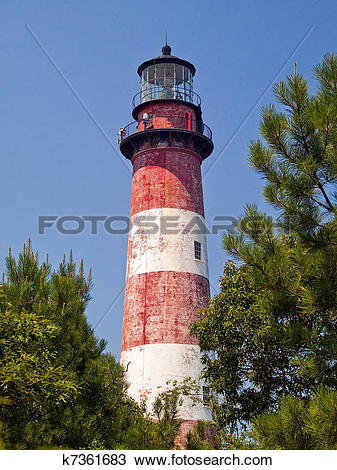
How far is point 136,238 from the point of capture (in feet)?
93.1

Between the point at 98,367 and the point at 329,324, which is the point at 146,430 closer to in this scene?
the point at 98,367

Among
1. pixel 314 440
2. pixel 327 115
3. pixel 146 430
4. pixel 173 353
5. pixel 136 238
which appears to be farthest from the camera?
pixel 136 238

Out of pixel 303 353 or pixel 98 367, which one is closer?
pixel 303 353

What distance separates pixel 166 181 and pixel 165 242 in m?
3.08

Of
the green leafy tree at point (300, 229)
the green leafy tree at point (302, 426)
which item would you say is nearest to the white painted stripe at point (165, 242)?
the green leafy tree at point (300, 229)

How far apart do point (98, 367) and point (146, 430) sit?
2.24 meters

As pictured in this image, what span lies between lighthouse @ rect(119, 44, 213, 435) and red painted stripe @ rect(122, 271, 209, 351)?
1.7 inches

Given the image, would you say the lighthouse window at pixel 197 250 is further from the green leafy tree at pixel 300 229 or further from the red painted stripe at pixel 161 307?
the green leafy tree at pixel 300 229

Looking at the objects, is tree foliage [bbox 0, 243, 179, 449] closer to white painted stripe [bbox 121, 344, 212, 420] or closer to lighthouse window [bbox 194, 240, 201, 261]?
white painted stripe [bbox 121, 344, 212, 420]

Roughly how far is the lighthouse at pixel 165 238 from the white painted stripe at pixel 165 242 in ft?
0.15

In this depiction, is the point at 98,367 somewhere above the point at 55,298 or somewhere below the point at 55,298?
below

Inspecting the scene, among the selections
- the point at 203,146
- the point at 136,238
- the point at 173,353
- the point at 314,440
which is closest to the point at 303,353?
the point at 314,440

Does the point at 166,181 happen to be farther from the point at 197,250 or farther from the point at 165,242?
the point at 197,250

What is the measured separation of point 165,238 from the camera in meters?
27.6
